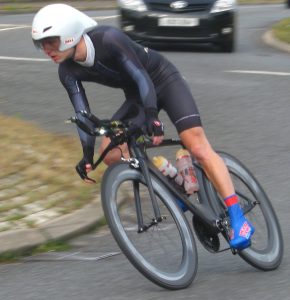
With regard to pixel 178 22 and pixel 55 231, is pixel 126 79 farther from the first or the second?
pixel 178 22

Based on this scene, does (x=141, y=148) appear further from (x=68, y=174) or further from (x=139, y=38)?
(x=139, y=38)

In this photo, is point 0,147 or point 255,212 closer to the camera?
point 255,212

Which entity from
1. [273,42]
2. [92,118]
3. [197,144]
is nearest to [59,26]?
[92,118]

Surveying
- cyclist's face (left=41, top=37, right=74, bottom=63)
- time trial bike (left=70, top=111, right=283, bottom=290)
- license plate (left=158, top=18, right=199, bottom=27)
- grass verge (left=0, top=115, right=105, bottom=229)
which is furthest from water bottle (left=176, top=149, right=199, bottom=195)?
license plate (left=158, top=18, right=199, bottom=27)

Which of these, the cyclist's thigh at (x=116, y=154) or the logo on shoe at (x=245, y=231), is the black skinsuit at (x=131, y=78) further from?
the logo on shoe at (x=245, y=231)

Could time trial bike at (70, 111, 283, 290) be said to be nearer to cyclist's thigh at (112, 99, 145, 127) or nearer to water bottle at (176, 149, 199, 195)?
water bottle at (176, 149, 199, 195)

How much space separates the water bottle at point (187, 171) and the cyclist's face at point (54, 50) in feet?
3.05

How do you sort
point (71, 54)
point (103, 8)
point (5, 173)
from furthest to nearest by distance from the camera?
1. point (103, 8)
2. point (5, 173)
3. point (71, 54)

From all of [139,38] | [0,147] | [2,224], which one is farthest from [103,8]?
[2,224]

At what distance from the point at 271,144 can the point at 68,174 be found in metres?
2.62

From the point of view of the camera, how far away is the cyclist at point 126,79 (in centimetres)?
506

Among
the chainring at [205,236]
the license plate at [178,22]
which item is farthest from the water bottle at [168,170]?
the license plate at [178,22]

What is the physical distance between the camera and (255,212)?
5758 mm

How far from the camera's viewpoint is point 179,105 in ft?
17.7
